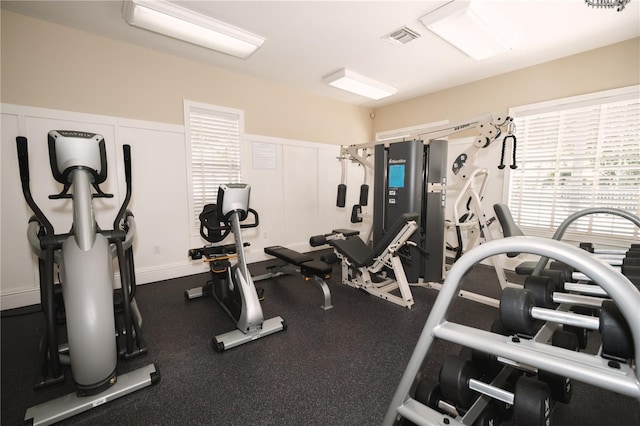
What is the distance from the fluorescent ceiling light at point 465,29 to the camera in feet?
7.59

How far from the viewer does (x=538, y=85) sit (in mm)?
3475

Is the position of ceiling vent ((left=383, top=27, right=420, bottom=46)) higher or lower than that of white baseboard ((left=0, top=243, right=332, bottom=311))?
higher

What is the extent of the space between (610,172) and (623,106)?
2.35 ft

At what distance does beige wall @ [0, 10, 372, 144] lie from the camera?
8.29 ft

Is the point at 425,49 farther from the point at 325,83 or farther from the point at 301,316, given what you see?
the point at 301,316

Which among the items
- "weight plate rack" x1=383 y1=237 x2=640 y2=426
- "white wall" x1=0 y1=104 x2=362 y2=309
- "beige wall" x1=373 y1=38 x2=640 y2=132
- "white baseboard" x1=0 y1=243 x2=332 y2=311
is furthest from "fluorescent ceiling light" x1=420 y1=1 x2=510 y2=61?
"white baseboard" x1=0 y1=243 x2=332 y2=311

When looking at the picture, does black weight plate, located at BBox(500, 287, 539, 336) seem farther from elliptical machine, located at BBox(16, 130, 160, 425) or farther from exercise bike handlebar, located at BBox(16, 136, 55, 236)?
exercise bike handlebar, located at BBox(16, 136, 55, 236)

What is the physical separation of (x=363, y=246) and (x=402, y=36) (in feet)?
7.64

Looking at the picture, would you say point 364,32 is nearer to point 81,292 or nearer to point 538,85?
point 538,85

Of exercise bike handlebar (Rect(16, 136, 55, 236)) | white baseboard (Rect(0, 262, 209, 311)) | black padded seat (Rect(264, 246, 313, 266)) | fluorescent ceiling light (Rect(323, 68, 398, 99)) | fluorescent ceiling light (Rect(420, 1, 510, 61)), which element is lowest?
white baseboard (Rect(0, 262, 209, 311))

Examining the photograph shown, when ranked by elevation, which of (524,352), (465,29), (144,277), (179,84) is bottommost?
(144,277)

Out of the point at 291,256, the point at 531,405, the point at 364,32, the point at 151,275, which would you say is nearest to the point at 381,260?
the point at 291,256

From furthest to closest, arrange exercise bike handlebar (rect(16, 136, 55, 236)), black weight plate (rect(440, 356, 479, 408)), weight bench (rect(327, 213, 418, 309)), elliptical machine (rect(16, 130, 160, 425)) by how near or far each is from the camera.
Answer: weight bench (rect(327, 213, 418, 309))
exercise bike handlebar (rect(16, 136, 55, 236))
elliptical machine (rect(16, 130, 160, 425))
black weight plate (rect(440, 356, 479, 408))

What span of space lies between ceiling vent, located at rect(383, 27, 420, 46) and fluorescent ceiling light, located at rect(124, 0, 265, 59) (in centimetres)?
134
